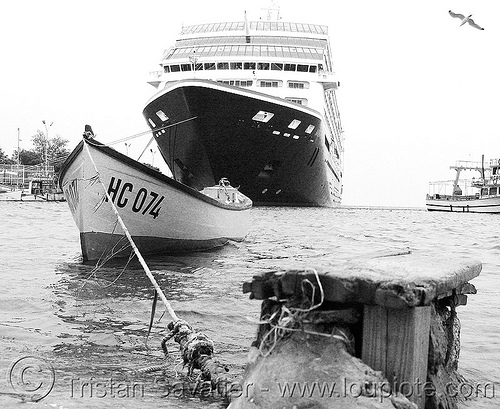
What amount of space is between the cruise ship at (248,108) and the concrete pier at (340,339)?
22895 millimetres

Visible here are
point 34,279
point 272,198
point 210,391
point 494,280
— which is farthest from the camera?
point 272,198

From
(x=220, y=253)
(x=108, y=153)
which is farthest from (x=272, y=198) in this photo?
(x=108, y=153)

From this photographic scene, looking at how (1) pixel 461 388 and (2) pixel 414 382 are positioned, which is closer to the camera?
(2) pixel 414 382

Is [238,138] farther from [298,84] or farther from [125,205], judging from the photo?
[125,205]

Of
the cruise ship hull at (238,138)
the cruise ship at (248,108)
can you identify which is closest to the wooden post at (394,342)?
the cruise ship at (248,108)

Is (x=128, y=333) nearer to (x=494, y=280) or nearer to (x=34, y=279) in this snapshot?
(x=34, y=279)

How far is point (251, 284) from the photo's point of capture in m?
2.66

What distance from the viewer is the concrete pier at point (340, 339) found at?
240 centimetres

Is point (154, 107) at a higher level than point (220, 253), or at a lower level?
higher

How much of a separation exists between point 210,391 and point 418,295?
147 cm

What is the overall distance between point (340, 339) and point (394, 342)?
0.69 feet

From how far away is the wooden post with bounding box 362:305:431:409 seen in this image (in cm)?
249

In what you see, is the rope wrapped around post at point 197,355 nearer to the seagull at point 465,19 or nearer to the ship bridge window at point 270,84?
the seagull at point 465,19

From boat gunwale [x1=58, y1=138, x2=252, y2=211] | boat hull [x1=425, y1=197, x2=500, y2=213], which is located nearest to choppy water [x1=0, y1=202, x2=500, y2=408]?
boat gunwale [x1=58, y1=138, x2=252, y2=211]
